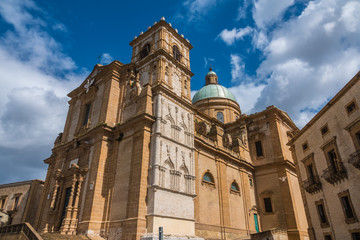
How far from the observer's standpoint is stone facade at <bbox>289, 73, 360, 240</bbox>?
17.3 meters

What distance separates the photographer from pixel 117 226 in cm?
1811

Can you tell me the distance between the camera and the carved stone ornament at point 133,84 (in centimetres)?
2408

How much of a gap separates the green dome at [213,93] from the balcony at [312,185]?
81.0 ft

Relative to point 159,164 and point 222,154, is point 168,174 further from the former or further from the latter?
point 222,154

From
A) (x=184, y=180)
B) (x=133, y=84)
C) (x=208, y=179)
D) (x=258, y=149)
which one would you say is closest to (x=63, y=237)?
(x=184, y=180)

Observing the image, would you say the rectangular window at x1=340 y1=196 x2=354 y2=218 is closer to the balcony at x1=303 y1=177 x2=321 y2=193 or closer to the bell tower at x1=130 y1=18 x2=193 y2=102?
the balcony at x1=303 y1=177 x2=321 y2=193

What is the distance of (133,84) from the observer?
25875mm

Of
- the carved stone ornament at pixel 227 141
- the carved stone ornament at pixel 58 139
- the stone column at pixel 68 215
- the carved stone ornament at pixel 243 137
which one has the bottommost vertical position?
the stone column at pixel 68 215

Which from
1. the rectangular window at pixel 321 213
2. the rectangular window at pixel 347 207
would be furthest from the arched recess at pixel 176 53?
the rectangular window at pixel 347 207

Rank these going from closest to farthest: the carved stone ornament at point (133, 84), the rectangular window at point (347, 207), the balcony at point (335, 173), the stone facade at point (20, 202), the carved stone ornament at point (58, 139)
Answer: the rectangular window at point (347, 207) → the balcony at point (335, 173) → the carved stone ornament at point (133, 84) → the carved stone ornament at point (58, 139) → the stone facade at point (20, 202)

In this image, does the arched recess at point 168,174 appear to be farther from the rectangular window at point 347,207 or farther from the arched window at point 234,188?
the rectangular window at point 347,207

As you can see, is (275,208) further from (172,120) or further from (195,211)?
(172,120)

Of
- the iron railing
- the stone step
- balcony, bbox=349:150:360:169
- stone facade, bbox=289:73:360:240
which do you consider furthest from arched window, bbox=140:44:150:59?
balcony, bbox=349:150:360:169

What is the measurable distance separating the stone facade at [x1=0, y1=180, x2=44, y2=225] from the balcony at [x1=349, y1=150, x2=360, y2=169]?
30.2 m
